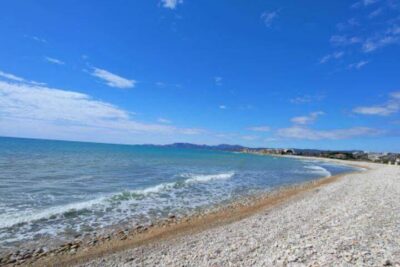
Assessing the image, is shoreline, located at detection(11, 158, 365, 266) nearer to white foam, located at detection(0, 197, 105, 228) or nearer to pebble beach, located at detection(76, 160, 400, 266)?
pebble beach, located at detection(76, 160, 400, 266)

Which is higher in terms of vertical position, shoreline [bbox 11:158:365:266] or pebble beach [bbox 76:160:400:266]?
pebble beach [bbox 76:160:400:266]

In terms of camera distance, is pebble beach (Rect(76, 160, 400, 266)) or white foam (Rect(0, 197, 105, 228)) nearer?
pebble beach (Rect(76, 160, 400, 266))

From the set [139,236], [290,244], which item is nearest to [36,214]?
[139,236]

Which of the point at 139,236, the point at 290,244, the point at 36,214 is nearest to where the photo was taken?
the point at 290,244

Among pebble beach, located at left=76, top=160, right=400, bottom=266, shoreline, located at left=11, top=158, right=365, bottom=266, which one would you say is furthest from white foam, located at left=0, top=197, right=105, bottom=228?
pebble beach, located at left=76, top=160, right=400, bottom=266

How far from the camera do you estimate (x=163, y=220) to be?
12750 mm

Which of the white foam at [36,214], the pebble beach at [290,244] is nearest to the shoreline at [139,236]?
the pebble beach at [290,244]

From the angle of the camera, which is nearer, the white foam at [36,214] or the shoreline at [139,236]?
the shoreline at [139,236]

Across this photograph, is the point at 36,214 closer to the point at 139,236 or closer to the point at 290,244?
the point at 139,236

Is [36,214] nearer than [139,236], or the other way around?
[139,236]

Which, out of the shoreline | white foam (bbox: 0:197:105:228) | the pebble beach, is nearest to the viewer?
the pebble beach

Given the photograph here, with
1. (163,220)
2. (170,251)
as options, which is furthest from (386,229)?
(163,220)

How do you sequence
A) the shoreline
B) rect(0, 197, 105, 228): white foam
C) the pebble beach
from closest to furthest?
the pebble beach → the shoreline → rect(0, 197, 105, 228): white foam

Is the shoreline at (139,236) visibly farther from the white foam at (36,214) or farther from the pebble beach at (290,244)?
the white foam at (36,214)
